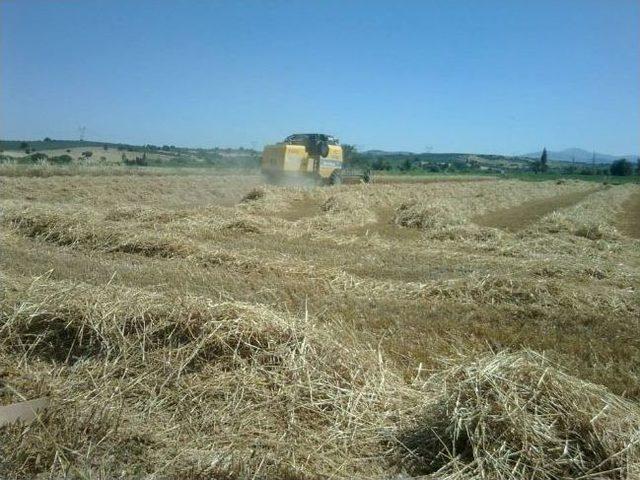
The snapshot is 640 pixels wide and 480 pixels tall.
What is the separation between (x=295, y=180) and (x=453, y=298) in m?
22.9

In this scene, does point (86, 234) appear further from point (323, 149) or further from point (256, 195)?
point (323, 149)

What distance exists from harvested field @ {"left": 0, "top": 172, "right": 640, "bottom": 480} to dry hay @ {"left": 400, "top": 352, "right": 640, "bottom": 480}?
0.04ft

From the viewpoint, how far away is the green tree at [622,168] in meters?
92.1

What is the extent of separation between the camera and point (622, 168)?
92.8 m

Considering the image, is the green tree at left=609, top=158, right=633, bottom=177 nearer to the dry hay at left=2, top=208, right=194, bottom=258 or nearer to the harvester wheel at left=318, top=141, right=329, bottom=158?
the harvester wheel at left=318, top=141, right=329, bottom=158

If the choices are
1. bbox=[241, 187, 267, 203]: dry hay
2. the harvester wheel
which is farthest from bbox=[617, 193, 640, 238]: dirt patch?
the harvester wheel

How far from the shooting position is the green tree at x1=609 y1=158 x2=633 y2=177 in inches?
3625

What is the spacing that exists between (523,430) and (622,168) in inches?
4043

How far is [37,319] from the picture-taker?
5.94 metres

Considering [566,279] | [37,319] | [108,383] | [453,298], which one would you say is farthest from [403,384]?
[566,279]

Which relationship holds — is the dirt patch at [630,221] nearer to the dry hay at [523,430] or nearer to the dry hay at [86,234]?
the dry hay at [86,234]

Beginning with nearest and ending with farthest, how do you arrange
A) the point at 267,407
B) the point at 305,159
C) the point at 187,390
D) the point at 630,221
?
the point at 267,407 → the point at 187,390 → the point at 630,221 → the point at 305,159

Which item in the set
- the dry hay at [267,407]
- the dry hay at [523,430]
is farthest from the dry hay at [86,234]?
the dry hay at [523,430]

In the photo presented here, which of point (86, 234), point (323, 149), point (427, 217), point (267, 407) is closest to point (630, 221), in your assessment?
point (427, 217)
